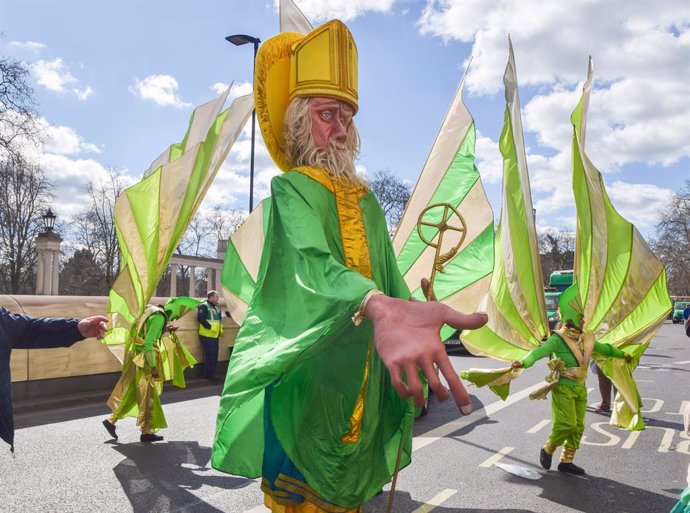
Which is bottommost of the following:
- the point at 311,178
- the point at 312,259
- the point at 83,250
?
the point at 312,259

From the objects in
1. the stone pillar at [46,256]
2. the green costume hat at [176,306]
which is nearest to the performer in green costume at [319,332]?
the green costume hat at [176,306]

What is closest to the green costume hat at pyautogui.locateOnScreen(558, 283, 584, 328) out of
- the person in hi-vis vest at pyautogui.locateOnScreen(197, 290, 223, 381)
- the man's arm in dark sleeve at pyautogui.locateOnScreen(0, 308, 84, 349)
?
the man's arm in dark sleeve at pyautogui.locateOnScreen(0, 308, 84, 349)

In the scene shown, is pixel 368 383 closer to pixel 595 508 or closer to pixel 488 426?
pixel 595 508

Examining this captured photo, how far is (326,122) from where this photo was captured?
235 cm

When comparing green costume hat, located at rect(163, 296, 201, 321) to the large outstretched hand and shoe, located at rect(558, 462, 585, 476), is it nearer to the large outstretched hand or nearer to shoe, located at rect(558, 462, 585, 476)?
shoe, located at rect(558, 462, 585, 476)

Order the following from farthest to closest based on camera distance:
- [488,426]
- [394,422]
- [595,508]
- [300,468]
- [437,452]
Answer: [488,426], [437,452], [595,508], [394,422], [300,468]

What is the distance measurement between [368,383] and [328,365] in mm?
151

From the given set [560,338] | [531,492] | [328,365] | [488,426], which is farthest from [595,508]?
[328,365]

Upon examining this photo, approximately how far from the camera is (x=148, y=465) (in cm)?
566

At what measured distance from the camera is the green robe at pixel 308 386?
1855 millimetres

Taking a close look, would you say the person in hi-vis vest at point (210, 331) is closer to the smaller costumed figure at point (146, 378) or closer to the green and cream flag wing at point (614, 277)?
the smaller costumed figure at point (146, 378)

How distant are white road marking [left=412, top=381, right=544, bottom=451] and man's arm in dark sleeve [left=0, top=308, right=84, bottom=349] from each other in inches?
155

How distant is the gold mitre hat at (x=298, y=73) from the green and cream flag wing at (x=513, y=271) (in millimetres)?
2229

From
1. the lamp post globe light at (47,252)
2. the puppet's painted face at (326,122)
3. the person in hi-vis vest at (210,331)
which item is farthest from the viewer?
the lamp post globe light at (47,252)
